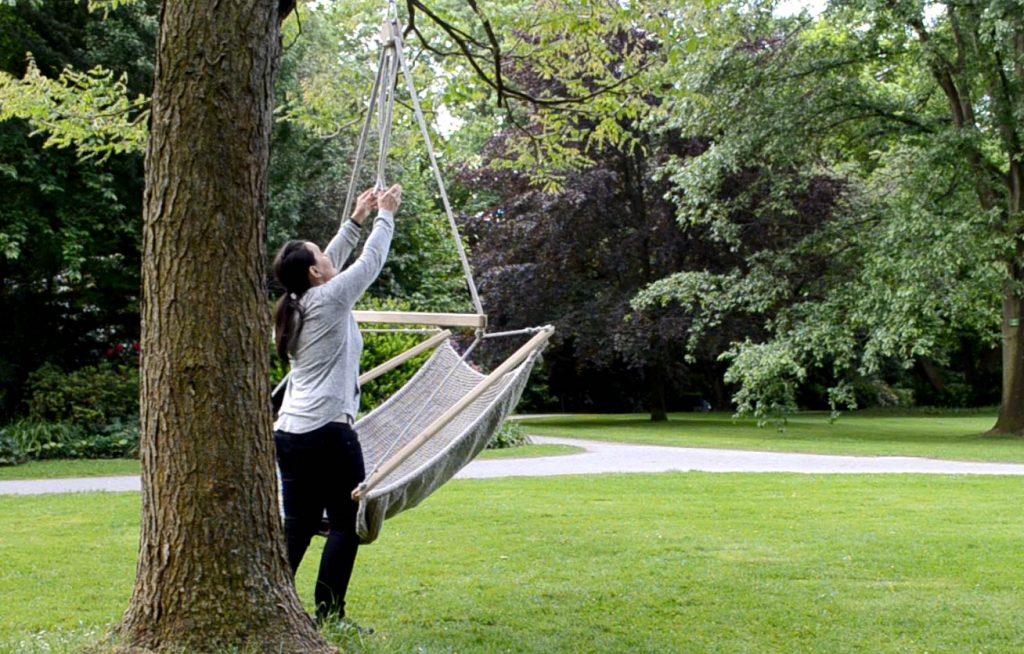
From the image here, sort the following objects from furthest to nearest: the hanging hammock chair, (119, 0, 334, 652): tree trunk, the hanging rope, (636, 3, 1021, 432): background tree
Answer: (636, 3, 1021, 432): background tree → the hanging rope → the hanging hammock chair → (119, 0, 334, 652): tree trunk

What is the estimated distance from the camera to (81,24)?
13.8 m

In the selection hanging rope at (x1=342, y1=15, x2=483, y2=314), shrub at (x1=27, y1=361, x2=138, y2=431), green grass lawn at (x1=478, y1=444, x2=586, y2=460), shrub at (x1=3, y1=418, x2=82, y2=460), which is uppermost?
hanging rope at (x1=342, y1=15, x2=483, y2=314)

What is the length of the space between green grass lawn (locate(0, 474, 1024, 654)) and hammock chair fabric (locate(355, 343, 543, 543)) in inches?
19.5

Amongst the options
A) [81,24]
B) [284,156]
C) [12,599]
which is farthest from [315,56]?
[12,599]

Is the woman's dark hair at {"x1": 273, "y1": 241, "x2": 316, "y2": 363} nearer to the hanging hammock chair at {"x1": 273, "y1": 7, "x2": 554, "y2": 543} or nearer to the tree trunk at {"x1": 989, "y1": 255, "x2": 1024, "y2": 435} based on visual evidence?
the hanging hammock chair at {"x1": 273, "y1": 7, "x2": 554, "y2": 543}

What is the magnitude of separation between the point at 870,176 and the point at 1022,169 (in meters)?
3.58

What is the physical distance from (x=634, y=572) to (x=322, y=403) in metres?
2.35

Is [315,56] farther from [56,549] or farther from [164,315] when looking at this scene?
[164,315]

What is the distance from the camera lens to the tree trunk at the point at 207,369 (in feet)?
10.7

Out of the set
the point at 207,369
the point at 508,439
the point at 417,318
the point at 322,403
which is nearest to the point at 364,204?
the point at 417,318

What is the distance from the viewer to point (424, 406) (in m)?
4.91

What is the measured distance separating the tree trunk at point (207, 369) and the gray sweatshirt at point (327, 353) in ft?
1.08

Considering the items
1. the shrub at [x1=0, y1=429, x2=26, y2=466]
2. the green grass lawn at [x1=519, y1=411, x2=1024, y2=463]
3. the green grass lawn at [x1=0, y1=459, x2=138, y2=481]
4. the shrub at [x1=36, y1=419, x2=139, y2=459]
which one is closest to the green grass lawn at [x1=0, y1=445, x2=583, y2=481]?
the green grass lawn at [x1=0, y1=459, x2=138, y2=481]

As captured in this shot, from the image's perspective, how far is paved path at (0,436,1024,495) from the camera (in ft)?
32.4
